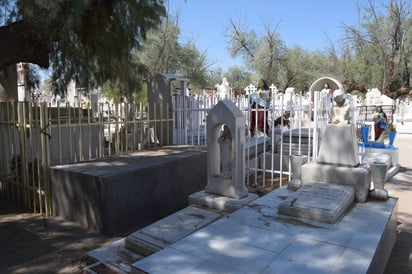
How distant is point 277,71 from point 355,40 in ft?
26.9

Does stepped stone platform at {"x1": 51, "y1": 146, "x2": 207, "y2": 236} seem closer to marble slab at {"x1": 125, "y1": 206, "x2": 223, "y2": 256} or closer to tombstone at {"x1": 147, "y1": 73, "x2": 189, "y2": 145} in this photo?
marble slab at {"x1": 125, "y1": 206, "x2": 223, "y2": 256}

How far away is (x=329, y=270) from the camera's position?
254 cm

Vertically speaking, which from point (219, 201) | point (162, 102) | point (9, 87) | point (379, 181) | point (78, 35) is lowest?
point (219, 201)

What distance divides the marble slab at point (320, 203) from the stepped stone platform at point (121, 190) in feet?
7.18

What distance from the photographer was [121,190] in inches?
181

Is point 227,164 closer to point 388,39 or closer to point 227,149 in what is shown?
point 227,149

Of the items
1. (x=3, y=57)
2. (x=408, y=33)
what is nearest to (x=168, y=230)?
(x=3, y=57)

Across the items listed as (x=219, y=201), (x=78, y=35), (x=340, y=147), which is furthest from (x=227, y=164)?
(x=78, y=35)

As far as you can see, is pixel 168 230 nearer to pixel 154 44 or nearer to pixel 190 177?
pixel 190 177

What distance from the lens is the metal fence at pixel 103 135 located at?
17.2 ft

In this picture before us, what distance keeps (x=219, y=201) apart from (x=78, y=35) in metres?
3.96

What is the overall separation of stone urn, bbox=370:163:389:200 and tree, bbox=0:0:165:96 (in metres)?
4.50

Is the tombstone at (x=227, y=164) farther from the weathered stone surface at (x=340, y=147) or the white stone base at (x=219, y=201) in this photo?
the weathered stone surface at (x=340, y=147)

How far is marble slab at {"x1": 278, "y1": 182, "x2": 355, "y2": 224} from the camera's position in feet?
11.6
